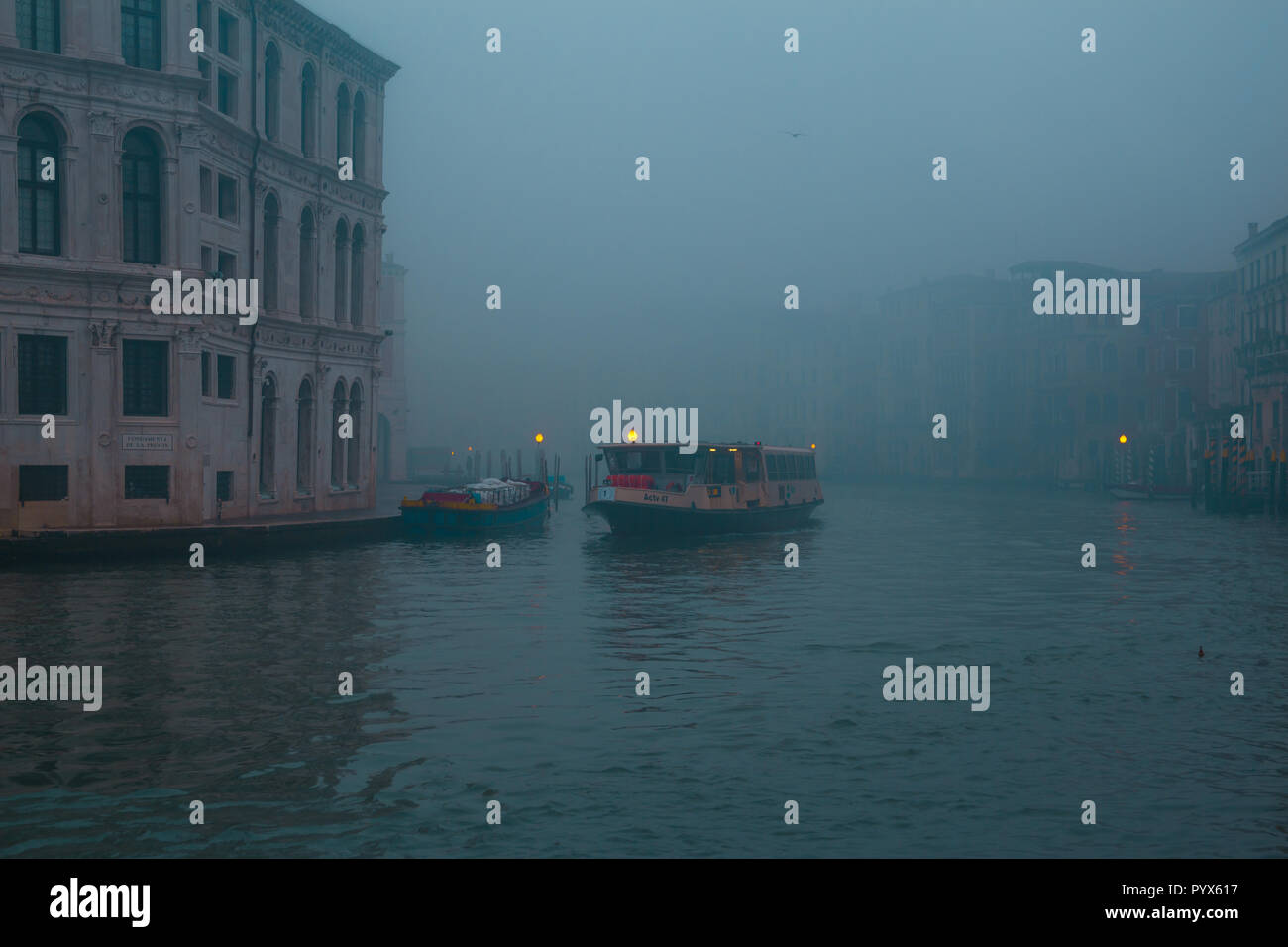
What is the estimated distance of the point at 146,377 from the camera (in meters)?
34.2

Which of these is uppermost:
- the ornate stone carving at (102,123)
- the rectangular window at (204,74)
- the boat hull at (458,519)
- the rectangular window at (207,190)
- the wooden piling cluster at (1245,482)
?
the rectangular window at (204,74)

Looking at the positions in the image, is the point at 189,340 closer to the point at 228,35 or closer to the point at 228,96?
the point at 228,96

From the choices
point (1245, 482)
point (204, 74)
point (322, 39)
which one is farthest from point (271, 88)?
point (1245, 482)

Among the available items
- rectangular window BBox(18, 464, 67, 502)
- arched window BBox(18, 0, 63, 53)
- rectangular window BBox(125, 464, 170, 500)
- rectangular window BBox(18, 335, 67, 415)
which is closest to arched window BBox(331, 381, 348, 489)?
rectangular window BBox(125, 464, 170, 500)

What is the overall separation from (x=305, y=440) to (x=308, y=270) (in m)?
5.36

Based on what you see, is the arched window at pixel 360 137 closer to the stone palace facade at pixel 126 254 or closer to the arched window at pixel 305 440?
the stone palace facade at pixel 126 254

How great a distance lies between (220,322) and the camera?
36812mm

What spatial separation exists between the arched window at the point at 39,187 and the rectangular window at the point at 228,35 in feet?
23.7

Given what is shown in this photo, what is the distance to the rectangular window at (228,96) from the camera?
38.6 meters

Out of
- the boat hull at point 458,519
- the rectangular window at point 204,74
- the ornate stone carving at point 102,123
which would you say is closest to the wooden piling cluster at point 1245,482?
the boat hull at point 458,519

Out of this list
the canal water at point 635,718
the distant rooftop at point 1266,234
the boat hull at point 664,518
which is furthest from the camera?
the distant rooftop at point 1266,234

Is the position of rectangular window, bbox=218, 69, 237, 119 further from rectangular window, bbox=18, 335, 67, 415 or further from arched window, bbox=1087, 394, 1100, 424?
arched window, bbox=1087, 394, 1100, 424

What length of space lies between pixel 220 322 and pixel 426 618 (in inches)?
662
